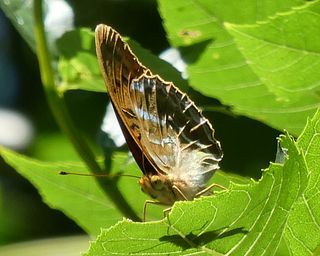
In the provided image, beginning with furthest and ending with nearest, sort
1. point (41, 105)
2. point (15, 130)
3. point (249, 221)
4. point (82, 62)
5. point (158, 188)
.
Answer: point (41, 105), point (15, 130), point (82, 62), point (158, 188), point (249, 221)

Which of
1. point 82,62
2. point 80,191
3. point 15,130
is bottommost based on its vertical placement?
point 15,130

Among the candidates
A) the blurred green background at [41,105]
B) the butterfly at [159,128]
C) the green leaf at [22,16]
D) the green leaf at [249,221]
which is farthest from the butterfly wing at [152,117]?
the blurred green background at [41,105]

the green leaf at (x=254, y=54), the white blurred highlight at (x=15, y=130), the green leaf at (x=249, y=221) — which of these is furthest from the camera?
the white blurred highlight at (x=15, y=130)

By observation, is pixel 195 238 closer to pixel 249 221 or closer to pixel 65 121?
pixel 249 221

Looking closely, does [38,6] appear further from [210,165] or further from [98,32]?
[210,165]

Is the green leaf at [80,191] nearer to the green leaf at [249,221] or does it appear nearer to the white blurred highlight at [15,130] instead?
the green leaf at [249,221]

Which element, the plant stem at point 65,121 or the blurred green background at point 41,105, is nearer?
the plant stem at point 65,121

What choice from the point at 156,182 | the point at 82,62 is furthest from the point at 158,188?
the point at 82,62
